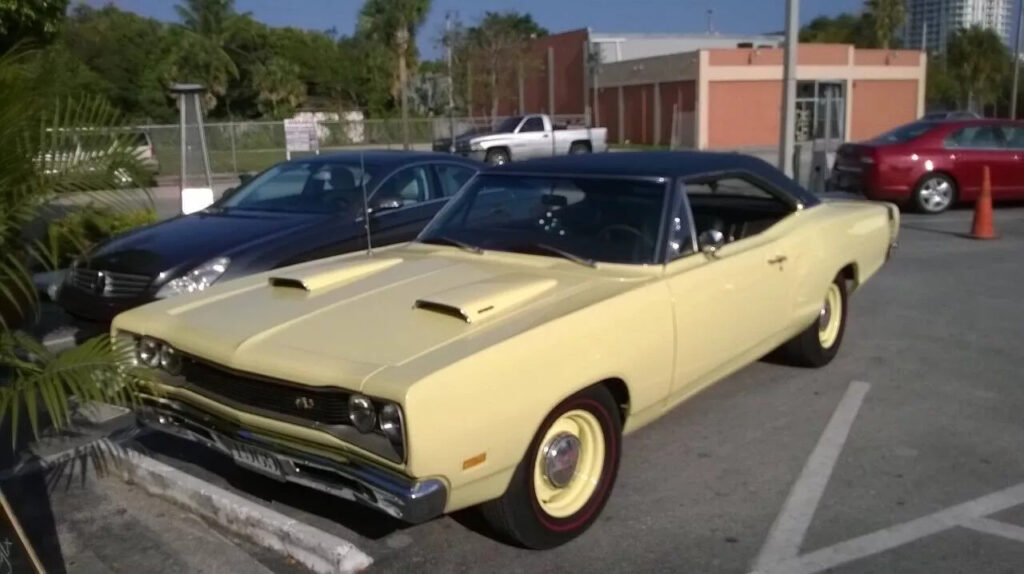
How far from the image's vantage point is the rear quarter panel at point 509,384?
3.56m

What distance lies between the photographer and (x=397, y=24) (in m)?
46.0

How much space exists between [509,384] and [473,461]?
0.32m

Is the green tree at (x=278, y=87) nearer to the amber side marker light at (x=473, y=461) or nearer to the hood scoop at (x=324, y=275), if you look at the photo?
the hood scoop at (x=324, y=275)

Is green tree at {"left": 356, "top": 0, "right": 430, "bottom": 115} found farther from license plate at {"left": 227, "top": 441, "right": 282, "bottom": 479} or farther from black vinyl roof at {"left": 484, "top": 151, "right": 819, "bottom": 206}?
license plate at {"left": 227, "top": 441, "right": 282, "bottom": 479}

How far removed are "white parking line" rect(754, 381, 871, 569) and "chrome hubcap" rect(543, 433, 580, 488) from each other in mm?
825

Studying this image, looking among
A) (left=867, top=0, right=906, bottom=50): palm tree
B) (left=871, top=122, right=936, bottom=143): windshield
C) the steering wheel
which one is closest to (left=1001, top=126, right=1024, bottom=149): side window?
(left=871, top=122, right=936, bottom=143): windshield

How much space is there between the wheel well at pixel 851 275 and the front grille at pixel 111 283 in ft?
15.2

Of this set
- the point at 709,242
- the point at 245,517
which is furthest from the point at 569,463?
the point at 709,242

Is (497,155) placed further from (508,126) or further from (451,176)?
(451,176)

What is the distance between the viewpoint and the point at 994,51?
5150 cm

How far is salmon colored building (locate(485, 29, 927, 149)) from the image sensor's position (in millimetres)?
43969

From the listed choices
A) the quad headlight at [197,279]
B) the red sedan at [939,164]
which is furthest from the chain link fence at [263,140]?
the quad headlight at [197,279]

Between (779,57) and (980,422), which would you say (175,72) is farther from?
(980,422)

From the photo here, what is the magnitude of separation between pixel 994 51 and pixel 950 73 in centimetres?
359
